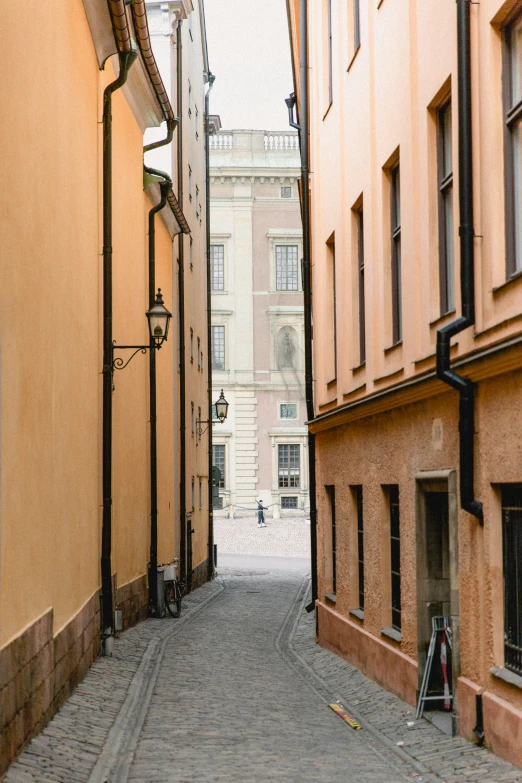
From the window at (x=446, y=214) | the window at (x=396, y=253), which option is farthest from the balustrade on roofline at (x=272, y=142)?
the window at (x=446, y=214)

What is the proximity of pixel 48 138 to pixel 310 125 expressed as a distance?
10.2 metres

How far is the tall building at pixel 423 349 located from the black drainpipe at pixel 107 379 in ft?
9.71

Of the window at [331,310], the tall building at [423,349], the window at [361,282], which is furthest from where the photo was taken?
the window at [331,310]

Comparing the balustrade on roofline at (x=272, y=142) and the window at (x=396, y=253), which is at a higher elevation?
the balustrade on roofline at (x=272, y=142)

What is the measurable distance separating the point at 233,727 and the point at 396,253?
5625 millimetres

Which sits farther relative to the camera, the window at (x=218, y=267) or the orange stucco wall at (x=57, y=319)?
the window at (x=218, y=267)

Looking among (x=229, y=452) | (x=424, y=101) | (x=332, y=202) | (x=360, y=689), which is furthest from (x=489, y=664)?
(x=229, y=452)

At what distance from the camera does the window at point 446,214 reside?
10.6m

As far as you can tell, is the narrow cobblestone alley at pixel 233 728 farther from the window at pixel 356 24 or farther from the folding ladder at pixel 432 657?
the window at pixel 356 24

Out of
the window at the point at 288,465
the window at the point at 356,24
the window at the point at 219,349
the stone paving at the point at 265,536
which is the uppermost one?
the window at the point at 219,349

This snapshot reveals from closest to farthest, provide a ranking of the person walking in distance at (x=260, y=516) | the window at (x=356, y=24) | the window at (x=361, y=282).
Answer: the window at (x=361, y=282)
the window at (x=356, y=24)
the person walking in distance at (x=260, y=516)

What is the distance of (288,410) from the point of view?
60281mm

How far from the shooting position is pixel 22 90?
814 cm

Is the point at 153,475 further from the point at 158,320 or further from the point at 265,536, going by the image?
the point at 265,536
